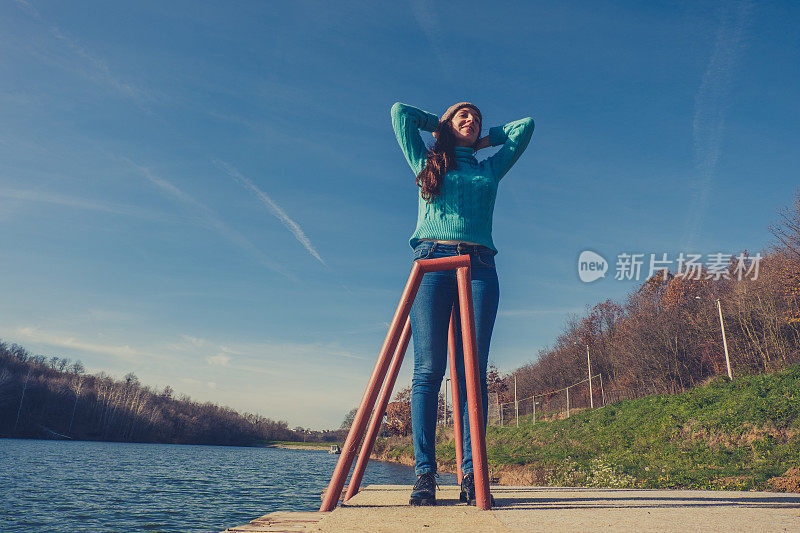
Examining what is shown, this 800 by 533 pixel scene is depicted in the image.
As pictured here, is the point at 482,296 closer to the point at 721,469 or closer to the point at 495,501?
the point at 495,501

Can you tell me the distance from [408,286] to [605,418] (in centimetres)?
2203

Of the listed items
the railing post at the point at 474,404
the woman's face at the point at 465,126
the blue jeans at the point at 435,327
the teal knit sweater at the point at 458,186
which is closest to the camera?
the railing post at the point at 474,404

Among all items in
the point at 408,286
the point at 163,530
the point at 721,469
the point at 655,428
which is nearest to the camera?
the point at 408,286

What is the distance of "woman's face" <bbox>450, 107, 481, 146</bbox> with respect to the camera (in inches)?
146

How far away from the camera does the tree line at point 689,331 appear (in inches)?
1007

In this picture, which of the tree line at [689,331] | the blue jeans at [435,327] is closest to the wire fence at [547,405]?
the tree line at [689,331]

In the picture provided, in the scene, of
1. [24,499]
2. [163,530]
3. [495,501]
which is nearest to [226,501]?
[163,530]

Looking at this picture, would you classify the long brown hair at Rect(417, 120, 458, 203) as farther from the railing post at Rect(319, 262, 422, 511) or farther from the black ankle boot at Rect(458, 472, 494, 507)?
the black ankle boot at Rect(458, 472, 494, 507)

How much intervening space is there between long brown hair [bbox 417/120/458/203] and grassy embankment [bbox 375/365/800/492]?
10634mm

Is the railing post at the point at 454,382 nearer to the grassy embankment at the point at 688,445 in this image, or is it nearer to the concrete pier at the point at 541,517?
the concrete pier at the point at 541,517

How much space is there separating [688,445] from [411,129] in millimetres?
16152

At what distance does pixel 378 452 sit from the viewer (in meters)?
52.7

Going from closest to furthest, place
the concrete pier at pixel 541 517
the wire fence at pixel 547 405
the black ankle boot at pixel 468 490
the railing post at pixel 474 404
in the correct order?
the concrete pier at pixel 541 517 < the railing post at pixel 474 404 < the black ankle boot at pixel 468 490 < the wire fence at pixel 547 405

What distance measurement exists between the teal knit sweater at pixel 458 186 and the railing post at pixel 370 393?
1.56 ft
